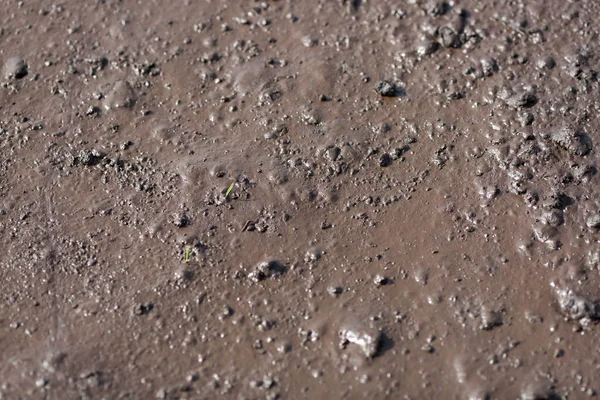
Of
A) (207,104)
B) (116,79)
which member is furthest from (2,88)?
(207,104)

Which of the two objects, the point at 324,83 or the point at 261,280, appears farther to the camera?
the point at 324,83

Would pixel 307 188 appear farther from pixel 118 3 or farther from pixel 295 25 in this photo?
pixel 118 3

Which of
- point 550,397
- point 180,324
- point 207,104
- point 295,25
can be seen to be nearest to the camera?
point 550,397

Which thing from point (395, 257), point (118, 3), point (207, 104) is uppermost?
point (118, 3)

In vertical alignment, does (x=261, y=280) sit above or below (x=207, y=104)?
below

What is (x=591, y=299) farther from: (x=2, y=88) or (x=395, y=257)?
(x=2, y=88)

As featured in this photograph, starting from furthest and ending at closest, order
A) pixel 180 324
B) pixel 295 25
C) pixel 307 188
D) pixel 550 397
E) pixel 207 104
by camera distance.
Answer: pixel 295 25 → pixel 207 104 → pixel 307 188 → pixel 180 324 → pixel 550 397

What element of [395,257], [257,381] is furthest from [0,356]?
[395,257]
